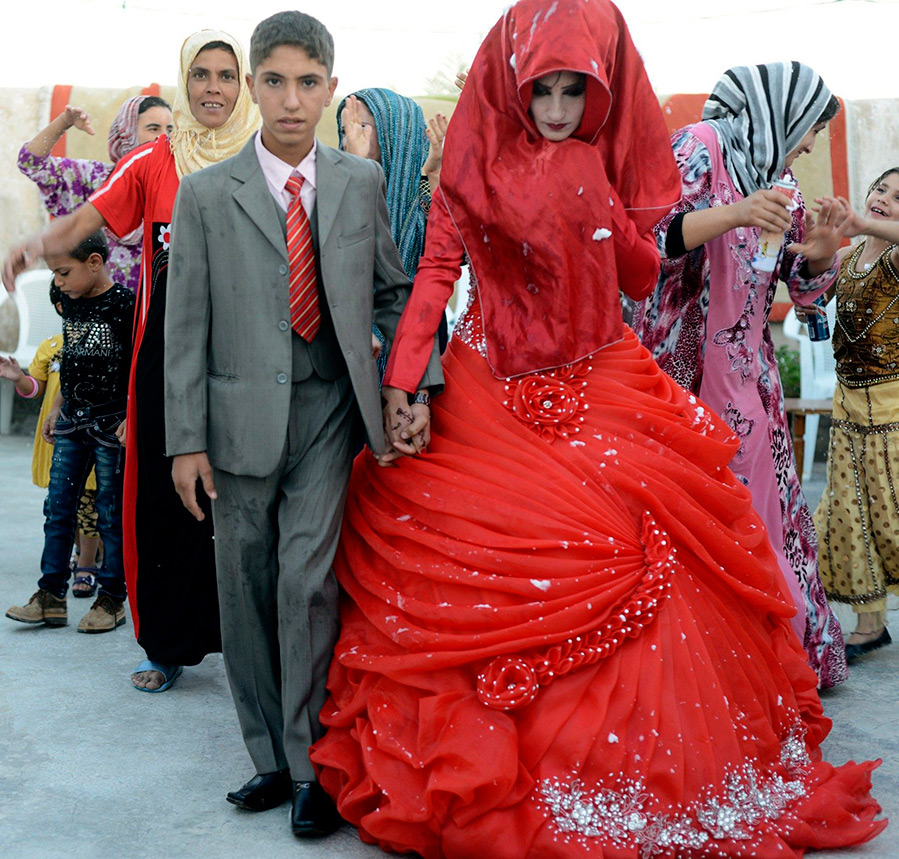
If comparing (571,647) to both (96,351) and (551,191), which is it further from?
(96,351)

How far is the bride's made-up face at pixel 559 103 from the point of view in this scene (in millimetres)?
2646

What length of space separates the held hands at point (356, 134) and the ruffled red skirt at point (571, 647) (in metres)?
1.28

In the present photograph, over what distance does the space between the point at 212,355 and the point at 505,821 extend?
124 centimetres

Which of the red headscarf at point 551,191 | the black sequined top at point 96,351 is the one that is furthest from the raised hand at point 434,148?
the black sequined top at point 96,351

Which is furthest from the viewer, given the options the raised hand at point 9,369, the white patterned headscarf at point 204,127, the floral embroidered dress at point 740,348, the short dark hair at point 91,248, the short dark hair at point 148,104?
the short dark hair at point 148,104

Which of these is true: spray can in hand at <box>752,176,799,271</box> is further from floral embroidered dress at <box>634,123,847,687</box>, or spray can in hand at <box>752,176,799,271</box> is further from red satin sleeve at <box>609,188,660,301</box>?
red satin sleeve at <box>609,188,660,301</box>

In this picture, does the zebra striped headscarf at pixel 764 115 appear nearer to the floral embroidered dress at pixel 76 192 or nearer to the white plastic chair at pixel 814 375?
the floral embroidered dress at pixel 76 192

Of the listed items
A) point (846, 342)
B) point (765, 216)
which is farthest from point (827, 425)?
point (765, 216)

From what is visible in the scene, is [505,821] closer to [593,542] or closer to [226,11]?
[593,542]

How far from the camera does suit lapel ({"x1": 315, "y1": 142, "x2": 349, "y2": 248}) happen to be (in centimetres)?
263

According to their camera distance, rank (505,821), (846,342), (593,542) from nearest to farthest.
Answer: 1. (505,821)
2. (593,542)
3. (846,342)

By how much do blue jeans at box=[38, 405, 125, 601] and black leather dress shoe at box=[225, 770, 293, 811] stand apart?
1.82 metres

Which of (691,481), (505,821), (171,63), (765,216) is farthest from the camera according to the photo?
(171,63)

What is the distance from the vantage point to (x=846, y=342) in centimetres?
431
